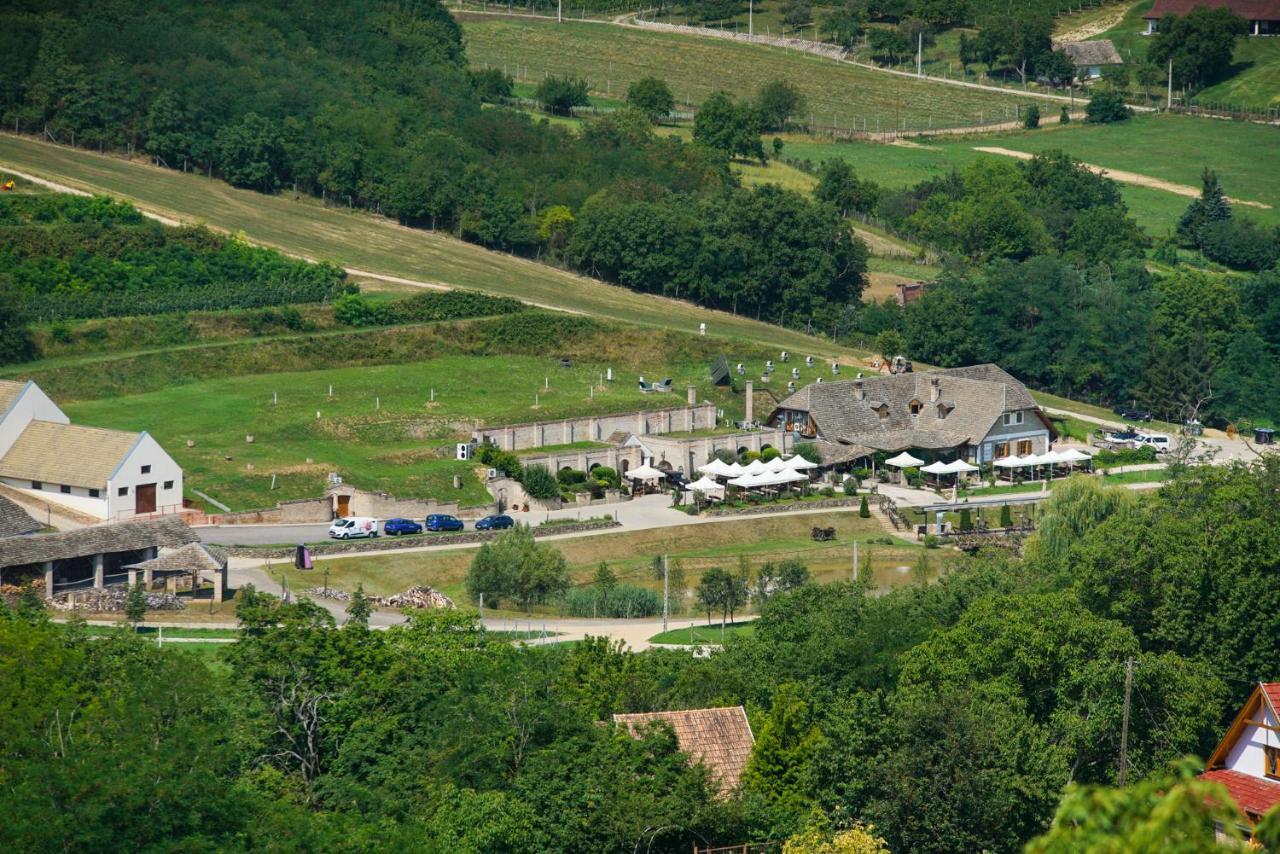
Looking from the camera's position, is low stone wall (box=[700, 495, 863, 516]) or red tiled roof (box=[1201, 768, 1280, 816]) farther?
low stone wall (box=[700, 495, 863, 516])

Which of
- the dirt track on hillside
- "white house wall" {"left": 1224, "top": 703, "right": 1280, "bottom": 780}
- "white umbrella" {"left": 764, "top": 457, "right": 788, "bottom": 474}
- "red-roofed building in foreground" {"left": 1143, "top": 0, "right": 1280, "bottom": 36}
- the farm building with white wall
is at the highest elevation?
"red-roofed building in foreground" {"left": 1143, "top": 0, "right": 1280, "bottom": 36}

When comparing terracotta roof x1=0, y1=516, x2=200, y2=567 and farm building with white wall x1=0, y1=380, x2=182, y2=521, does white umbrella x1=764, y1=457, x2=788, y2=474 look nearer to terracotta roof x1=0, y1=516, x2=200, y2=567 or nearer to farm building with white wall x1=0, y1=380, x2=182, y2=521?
farm building with white wall x1=0, y1=380, x2=182, y2=521

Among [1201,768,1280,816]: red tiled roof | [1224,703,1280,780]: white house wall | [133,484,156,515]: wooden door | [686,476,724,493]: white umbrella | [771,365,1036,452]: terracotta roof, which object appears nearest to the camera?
[1201,768,1280,816]: red tiled roof

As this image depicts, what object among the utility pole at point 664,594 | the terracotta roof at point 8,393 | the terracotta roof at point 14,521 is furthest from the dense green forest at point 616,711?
the terracotta roof at point 8,393

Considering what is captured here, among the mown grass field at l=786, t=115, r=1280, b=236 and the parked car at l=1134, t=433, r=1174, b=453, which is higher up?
the mown grass field at l=786, t=115, r=1280, b=236

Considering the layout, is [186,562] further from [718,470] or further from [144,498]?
[718,470]

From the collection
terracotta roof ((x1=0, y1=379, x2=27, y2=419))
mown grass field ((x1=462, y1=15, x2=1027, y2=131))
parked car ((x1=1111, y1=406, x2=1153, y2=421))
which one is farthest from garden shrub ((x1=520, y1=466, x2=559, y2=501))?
mown grass field ((x1=462, y1=15, x2=1027, y2=131))
